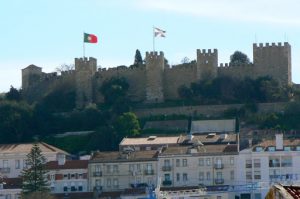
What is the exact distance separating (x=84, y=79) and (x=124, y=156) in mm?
21227

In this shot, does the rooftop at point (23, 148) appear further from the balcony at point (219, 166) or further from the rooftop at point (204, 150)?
the balcony at point (219, 166)

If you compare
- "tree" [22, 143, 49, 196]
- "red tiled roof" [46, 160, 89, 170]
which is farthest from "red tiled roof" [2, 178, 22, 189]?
"tree" [22, 143, 49, 196]

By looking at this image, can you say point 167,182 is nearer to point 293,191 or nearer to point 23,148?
point 23,148

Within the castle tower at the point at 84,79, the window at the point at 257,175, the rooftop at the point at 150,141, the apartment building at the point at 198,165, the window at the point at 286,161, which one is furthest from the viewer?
the castle tower at the point at 84,79

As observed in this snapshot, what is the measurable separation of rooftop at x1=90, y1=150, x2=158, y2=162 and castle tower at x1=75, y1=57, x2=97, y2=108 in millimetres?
18173

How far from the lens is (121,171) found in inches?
2264

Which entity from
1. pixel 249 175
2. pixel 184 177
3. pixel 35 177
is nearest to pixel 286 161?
pixel 249 175

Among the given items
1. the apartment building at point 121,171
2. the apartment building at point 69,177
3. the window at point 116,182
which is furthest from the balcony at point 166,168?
the apartment building at point 69,177

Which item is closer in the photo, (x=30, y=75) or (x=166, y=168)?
(x=166, y=168)

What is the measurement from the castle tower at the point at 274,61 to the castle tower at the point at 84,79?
11.2m

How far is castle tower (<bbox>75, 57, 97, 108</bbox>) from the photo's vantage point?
76.9 metres

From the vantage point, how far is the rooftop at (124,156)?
57178 mm

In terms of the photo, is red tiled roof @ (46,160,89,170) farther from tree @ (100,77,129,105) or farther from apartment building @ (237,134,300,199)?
tree @ (100,77,129,105)

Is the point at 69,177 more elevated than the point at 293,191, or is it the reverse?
the point at 293,191
